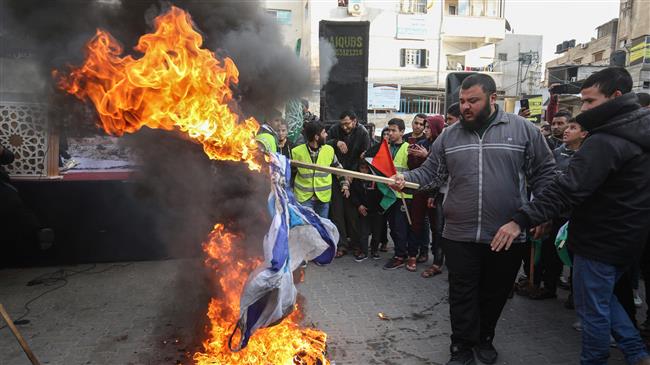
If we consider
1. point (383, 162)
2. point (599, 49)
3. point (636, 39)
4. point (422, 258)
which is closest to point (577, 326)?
point (422, 258)

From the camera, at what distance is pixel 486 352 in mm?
3531

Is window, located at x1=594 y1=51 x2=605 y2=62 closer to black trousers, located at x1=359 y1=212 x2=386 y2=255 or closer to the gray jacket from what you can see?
black trousers, located at x1=359 y1=212 x2=386 y2=255

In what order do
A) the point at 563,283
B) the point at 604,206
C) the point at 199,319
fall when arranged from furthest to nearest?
1. the point at 563,283
2. the point at 199,319
3. the point at 604,206

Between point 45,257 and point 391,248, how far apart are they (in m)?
5.16

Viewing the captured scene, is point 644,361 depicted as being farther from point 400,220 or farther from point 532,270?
point 400,220

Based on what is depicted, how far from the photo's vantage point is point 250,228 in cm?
332

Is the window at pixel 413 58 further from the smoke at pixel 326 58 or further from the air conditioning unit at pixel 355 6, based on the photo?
the smoke at pixel 326 58

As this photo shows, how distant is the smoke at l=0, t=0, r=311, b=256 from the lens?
3.33 m

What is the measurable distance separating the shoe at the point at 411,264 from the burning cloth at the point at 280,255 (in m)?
2.92

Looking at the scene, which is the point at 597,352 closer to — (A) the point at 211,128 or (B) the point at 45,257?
(A) the point at 211,128

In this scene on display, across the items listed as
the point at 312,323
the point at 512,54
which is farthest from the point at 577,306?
the point at 512,54

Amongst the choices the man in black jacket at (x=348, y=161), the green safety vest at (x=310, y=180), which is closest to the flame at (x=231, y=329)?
the green safety vest at (x=310, y=180)

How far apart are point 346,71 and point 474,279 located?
5.71 m

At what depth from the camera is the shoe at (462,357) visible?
11.0ft
